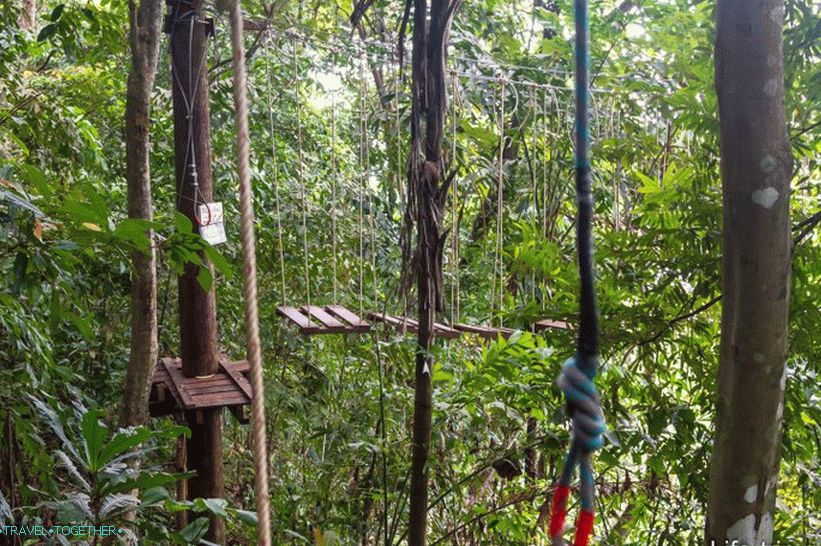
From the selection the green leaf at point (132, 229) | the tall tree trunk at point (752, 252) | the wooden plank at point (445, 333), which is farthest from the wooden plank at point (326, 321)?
the tall tree trunk at point (752, 252)

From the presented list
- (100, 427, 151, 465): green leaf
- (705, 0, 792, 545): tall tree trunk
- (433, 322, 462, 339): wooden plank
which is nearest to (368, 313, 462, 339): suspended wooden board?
(433, 322, 462, 339): wooden plank

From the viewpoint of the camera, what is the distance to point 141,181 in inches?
74.2

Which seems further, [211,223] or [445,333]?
[211,223]

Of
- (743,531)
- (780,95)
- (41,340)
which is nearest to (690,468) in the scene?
(743,531)

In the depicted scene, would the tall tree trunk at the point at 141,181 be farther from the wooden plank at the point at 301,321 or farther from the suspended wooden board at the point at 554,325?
the suspended wooden board at the point at 554,325

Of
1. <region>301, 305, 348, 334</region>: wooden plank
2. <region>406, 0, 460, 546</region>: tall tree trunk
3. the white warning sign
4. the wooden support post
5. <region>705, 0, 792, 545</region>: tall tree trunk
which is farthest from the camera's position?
the wooden support post

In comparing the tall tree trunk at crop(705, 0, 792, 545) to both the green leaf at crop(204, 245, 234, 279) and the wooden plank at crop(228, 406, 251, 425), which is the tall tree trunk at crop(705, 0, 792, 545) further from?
the wooden plank at crop(228, 406, 251, 425)

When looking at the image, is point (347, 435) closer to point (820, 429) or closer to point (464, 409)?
point (464, 409)

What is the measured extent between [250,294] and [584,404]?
30cm

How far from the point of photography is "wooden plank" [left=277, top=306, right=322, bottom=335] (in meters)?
1.93

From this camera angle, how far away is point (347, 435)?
2377 mm

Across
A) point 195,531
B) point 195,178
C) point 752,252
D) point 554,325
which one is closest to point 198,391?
point 195,178

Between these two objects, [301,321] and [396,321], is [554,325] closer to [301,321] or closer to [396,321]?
[396,321]

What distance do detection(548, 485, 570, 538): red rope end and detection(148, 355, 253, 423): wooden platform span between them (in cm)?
169
